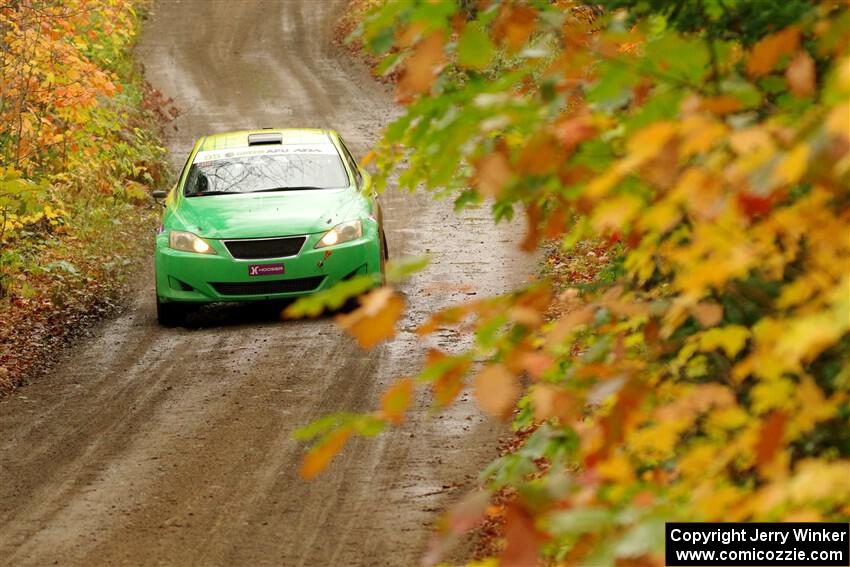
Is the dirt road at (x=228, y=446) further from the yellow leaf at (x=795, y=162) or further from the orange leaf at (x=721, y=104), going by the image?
the yellow leaf at (x=795, y=162)

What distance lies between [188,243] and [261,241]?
2.55 feet

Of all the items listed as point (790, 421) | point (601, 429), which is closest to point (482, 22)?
point (601, 429)

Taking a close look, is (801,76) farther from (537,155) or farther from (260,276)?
(260,276)

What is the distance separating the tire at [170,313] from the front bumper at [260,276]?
27 cm

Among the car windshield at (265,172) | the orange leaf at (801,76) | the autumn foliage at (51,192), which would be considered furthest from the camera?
the car windshield at (265,172)

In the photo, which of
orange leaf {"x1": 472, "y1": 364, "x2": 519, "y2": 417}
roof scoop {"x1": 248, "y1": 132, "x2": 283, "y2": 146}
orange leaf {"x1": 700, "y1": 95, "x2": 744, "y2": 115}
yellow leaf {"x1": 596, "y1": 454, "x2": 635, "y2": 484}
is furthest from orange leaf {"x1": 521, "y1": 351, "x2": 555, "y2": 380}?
roof scoop {"x1": 248, "y1": 132, "x2": 283, "y2": 146}

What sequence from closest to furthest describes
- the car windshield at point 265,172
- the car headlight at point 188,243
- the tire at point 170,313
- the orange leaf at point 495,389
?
the orange leaf at point 495,389 → the car headlight at point 188,243 → the tire at point 170,313 → the car windshield at point 265,172

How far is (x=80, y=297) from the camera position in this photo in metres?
14.1

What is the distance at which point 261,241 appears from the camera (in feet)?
39.7

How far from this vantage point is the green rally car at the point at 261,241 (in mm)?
12078

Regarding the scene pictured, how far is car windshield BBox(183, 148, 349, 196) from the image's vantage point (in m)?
13.0

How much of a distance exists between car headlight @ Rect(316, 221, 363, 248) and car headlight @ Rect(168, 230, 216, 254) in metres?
1.13

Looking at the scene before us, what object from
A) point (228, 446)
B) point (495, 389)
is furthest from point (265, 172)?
point (495, 389)

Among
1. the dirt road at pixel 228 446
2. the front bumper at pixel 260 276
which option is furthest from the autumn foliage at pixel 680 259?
the front bumper at pixel 260 276
